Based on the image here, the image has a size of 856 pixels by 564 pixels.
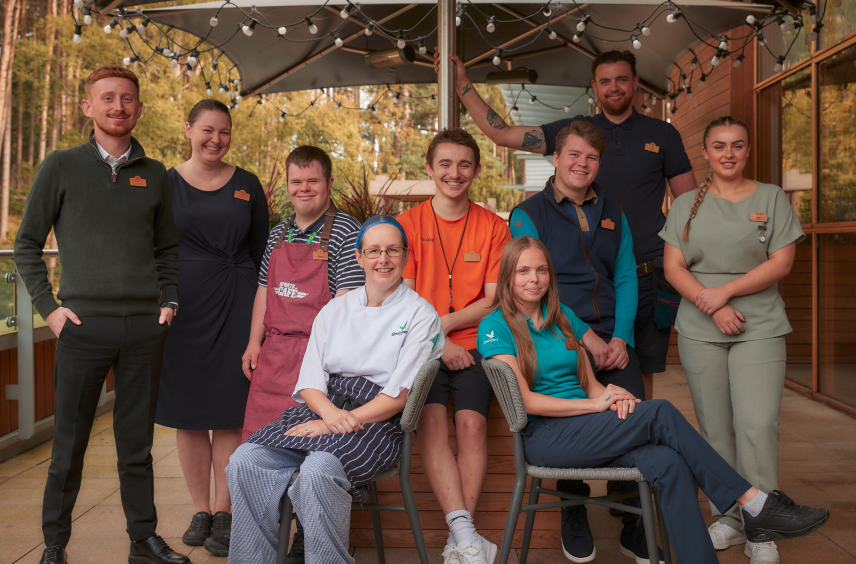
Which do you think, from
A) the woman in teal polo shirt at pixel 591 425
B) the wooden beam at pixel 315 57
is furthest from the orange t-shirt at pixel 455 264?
the wooden beam at pixel 315 57

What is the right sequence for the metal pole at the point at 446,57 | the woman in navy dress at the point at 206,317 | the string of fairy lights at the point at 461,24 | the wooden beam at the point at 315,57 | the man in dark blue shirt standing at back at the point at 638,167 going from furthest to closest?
the wooden beam at the point at 315,57 → the string of fairy lights at the point at 461,24 → the metal pole at the point at 446,57 → the man in dark blue shirt standing at back at the point at 638,167 → the woman in navy dress at the point at 206,317

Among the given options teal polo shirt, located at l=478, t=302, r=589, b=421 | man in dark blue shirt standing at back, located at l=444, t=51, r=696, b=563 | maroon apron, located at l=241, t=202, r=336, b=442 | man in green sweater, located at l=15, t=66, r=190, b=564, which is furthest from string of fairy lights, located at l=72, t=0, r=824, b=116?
teal polo shirt, located at l=478, t=302, r=589, b=421

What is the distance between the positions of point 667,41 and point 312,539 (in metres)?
5.11

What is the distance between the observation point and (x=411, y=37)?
5.65 metres

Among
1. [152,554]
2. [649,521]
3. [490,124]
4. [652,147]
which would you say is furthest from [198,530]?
[652,147]

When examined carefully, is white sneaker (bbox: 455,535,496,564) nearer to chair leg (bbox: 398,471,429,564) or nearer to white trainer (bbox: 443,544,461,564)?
white trainer (bbox: 443,544,461,564)

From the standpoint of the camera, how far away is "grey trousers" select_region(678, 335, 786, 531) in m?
2.75

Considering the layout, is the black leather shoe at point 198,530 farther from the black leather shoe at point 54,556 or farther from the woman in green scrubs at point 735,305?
the woman in green scrubs at point 735,305

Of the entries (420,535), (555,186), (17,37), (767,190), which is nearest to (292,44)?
(555,186)

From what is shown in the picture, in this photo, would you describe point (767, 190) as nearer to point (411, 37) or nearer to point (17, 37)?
point (411, 37)

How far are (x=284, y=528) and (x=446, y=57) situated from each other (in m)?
2.29

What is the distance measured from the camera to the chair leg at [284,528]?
2.19m

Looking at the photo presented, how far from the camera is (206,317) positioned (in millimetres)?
3020

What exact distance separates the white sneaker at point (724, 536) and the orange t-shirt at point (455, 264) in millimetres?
1287
